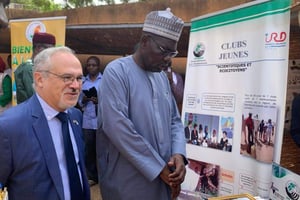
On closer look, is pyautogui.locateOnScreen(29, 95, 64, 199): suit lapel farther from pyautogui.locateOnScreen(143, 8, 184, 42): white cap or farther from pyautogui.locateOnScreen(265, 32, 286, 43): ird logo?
pyautogui.locateOnScreen(265, 32, 286, 43): ird logo

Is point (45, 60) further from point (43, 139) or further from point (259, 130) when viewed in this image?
point (259, 130)

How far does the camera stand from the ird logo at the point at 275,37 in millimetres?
2680

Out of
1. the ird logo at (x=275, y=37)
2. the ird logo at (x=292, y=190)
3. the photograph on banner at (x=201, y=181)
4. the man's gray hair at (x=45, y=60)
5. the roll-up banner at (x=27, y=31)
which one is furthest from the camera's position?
the roll-up banner at (x=27, y=31)

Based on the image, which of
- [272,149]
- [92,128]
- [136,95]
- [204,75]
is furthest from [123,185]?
[92,128]

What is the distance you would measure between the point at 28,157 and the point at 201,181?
2.13 m

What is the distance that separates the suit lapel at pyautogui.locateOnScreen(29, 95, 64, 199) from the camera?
165 centimetres

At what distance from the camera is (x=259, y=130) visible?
2.84 m

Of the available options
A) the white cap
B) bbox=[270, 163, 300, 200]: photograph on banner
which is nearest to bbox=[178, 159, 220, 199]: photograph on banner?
bbox=[270, 163, 300, 200]: photograph on banner

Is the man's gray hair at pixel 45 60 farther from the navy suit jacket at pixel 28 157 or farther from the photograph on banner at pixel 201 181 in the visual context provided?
the photograph on banner at pixel 201 181

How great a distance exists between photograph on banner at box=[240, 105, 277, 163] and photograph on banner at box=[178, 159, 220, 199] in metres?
0.42

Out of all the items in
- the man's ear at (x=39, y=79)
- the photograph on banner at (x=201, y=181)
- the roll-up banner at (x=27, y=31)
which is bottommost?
the photograph on banner at (x=201, y=181)

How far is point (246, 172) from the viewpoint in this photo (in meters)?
2.98

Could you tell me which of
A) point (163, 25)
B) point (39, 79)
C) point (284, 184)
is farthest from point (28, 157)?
point (284, 184)

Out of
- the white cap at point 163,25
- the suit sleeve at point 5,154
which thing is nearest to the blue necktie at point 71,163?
the suit sleeve at point 5,154
